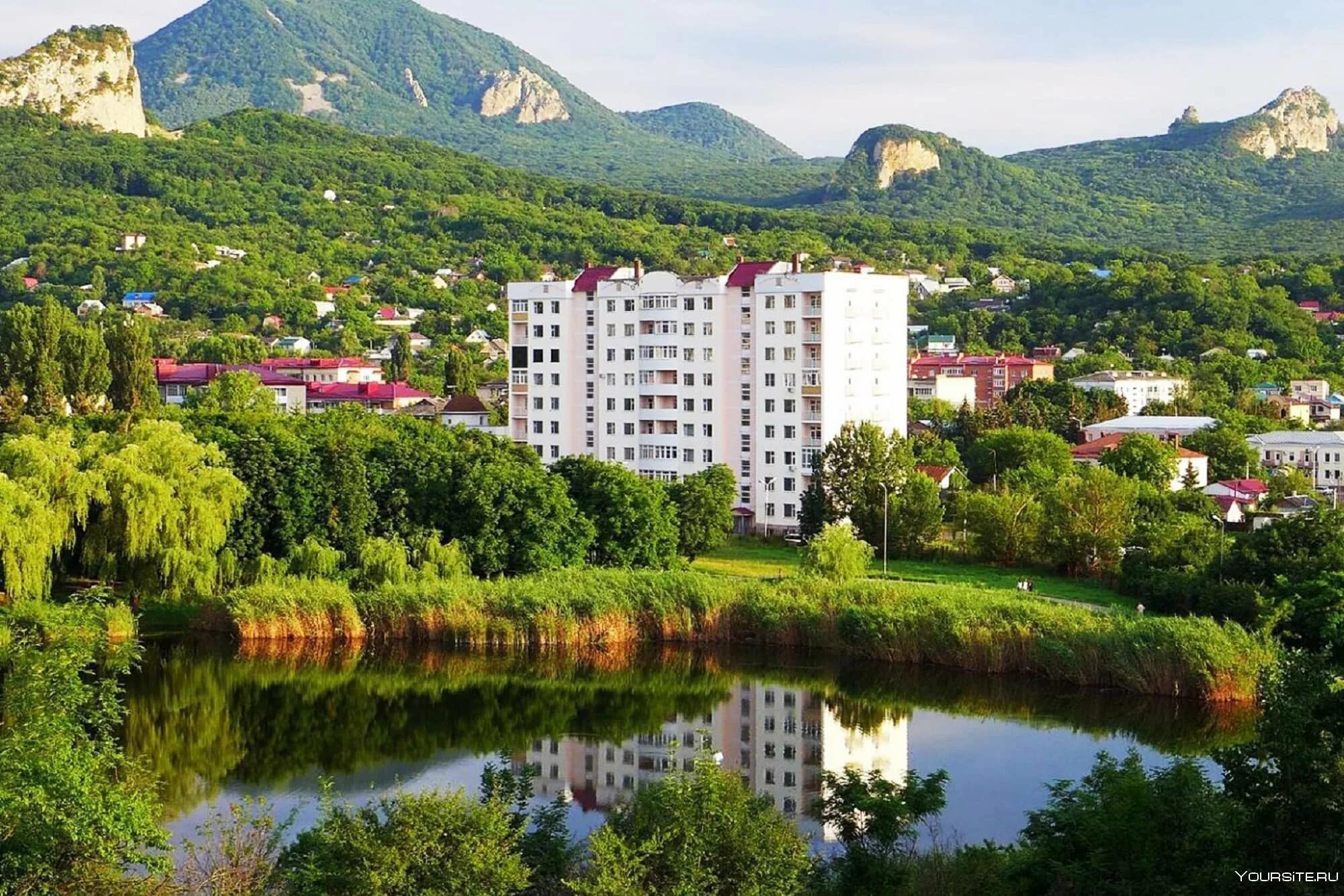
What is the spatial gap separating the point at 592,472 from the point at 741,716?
39.3 feet

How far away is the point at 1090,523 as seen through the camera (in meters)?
39.5

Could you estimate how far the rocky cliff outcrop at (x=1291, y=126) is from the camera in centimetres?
19100

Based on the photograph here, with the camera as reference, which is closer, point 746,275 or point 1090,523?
point 1090,523

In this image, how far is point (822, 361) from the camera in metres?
48.7

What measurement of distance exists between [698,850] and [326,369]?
67209 millimetres

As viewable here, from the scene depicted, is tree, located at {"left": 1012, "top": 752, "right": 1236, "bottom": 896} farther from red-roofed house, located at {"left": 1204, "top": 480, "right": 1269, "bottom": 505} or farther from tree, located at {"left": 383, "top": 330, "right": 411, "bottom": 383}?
tree, located at {"left": 383, "top": 330, "right": 411, "bottom": 383}

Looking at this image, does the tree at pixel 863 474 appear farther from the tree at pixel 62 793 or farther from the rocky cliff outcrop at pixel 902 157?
the rocky cliff outcrop at pixel 902 157

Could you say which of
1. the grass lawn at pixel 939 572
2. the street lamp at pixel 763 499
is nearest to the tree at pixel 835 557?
Answer: the grass lawn at pixel 939 572

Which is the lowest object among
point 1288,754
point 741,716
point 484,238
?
point 741,716

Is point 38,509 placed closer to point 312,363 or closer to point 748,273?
point 748,273

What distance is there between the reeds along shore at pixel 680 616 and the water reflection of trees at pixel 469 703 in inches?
23.7

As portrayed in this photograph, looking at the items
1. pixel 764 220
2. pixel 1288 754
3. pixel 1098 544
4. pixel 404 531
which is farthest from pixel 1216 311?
pixel 1288 754

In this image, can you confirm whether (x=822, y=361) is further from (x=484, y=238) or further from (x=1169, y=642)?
(x=484, y=238)

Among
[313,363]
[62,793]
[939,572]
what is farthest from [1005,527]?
[313,363]
